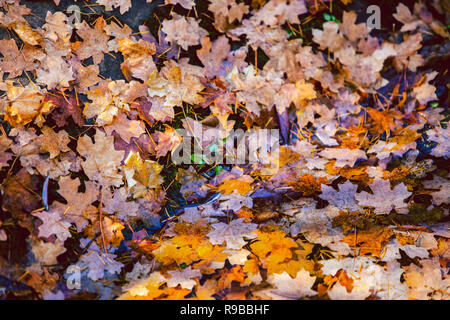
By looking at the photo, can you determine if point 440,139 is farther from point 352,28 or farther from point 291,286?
point 291,286

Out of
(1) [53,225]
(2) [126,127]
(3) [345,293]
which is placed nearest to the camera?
(3) [345,293]

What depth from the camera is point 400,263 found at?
1.65 m

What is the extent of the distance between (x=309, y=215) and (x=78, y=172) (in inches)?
53.9

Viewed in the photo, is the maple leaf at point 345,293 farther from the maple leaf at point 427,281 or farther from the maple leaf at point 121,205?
the maple leaf at point 121,205

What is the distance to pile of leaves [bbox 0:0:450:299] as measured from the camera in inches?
62.6

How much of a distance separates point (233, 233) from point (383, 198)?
34.2 inches

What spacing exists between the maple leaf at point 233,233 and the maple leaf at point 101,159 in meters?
0.61

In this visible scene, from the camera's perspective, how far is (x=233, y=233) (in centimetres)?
173

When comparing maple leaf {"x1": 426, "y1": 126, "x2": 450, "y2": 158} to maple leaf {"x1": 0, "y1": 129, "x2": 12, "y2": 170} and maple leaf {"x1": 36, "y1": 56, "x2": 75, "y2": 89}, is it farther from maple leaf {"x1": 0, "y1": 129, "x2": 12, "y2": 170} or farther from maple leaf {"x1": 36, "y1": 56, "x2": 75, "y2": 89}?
maple leaf {"x1": 0, "y1": 129, "x2": 12, "y2": 170}

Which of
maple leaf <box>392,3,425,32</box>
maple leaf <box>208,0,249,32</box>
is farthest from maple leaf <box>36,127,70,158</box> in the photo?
maple leaf <box>392,3,425,32</box>

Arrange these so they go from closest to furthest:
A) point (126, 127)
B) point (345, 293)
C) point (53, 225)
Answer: point (345, 293), point (53, 225), point (126, 127)

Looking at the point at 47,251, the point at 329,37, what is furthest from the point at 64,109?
the point at 329,37
